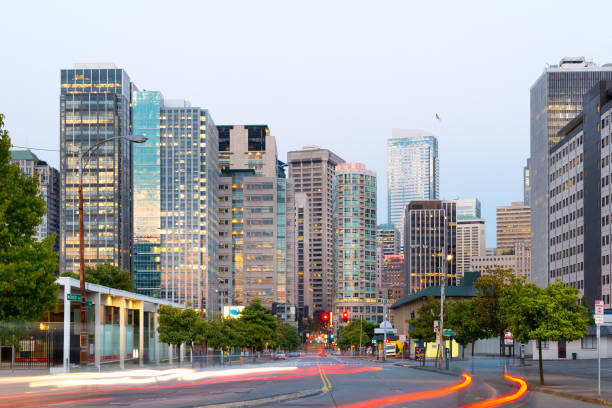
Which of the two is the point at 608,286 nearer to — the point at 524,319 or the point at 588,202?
the point at 588,202

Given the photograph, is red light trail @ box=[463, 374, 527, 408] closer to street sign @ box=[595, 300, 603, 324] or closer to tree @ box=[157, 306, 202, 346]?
street sign @ box=[595, 300, 603, 324]

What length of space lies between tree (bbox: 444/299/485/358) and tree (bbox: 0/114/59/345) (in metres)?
55.7

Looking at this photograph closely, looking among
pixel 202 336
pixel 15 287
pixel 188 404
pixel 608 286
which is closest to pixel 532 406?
pixel 188 404

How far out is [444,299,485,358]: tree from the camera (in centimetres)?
8444

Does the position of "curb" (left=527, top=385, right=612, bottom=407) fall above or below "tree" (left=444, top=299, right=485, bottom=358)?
above

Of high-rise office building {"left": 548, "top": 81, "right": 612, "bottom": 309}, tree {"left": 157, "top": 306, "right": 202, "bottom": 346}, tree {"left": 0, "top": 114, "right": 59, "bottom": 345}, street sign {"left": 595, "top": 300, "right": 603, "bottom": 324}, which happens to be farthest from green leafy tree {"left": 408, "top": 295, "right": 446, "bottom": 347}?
tree {"left": 0, "top": 114, "right": 59, "bottom": 345}

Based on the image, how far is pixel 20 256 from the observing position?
33.7 meters

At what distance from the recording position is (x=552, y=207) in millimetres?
189500

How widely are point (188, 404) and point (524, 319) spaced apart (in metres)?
23.1

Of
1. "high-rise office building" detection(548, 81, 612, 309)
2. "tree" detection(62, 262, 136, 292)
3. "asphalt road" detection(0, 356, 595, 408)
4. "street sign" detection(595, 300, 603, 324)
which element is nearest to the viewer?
"asphalt road" detection(0, 356, 595, 408)

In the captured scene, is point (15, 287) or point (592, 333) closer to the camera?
point (15, 287)

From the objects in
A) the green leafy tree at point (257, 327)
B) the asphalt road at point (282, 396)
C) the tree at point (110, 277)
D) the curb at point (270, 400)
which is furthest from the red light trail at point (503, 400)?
the tree at point (110, 277)

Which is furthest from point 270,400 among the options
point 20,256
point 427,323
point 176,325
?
point 427,323

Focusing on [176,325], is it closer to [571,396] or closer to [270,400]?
[270,400]
